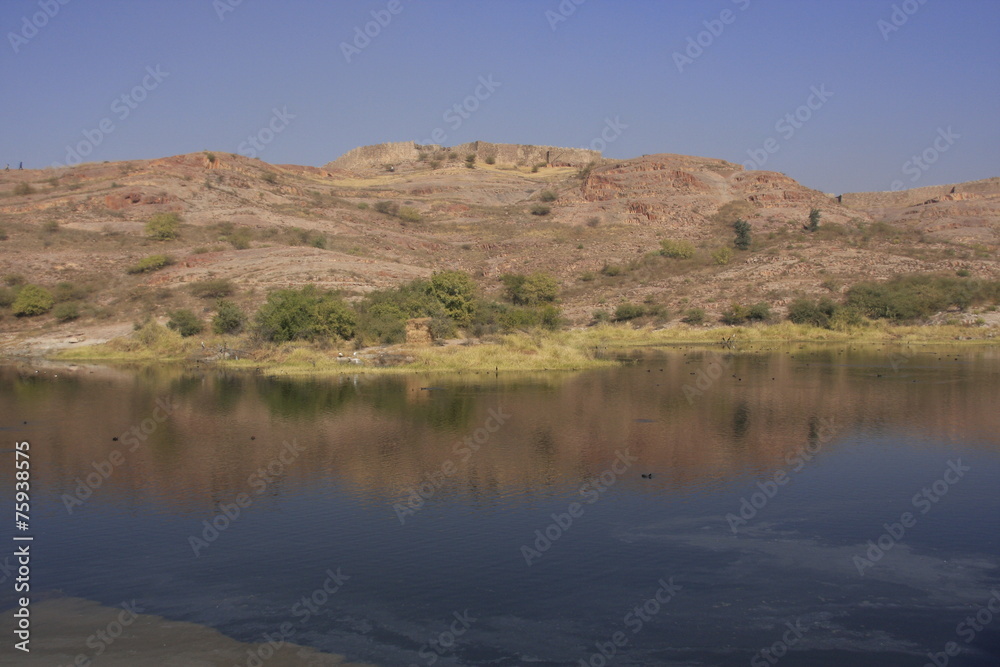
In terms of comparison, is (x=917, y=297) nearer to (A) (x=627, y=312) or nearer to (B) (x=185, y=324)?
(A) (x=627, y=312)

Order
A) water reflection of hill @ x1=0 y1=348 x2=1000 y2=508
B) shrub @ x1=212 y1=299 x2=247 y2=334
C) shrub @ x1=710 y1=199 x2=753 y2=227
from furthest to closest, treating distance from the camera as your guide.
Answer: shrub @ x1=710 y1=199 x2=753 y2=227, shrub @ x1=212 y1=299 x2=247 y2=334, water reflection of hill @ x1=0 y1=348 x2=1000 y2=508

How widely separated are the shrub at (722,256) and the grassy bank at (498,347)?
1325 centimetres

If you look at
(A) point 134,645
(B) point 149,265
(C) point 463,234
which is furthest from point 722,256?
(A) point 134,645

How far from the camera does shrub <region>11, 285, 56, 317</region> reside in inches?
1763

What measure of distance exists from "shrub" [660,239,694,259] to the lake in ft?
134

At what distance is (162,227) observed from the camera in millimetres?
60500

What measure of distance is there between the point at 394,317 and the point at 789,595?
92.7 feet

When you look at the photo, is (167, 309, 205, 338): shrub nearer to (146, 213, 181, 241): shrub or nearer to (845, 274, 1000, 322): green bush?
(146, 213, 181, 241): shrub

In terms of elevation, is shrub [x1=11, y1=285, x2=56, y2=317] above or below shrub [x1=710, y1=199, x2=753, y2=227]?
below

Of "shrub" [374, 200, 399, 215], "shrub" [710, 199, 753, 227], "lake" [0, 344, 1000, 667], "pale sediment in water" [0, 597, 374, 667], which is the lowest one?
"pale sediment in water" [0, 597, 374, 667]

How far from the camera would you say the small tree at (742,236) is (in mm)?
66000

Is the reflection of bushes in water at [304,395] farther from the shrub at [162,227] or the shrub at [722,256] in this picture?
the shrub at [722,256]

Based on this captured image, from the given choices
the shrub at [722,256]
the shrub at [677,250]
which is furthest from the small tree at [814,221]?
the shrub at [677,250]

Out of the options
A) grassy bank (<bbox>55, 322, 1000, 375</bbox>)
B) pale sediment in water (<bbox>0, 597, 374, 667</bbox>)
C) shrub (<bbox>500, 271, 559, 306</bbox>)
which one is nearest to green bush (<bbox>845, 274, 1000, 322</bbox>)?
grassy bank (<bbox>55, 322, 1000, 375</bbox>)
